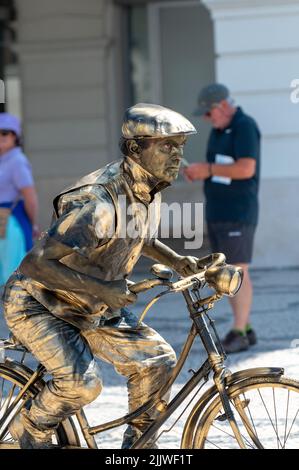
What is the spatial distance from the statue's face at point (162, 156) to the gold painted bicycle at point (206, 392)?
38cm

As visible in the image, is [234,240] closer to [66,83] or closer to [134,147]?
[134,147]

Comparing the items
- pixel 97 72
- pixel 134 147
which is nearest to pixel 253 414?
pixel 134 147

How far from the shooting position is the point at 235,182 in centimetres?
743

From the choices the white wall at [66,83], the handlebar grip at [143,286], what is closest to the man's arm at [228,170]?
the handlebar grip at [143,286]

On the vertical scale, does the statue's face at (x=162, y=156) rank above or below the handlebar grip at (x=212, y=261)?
above

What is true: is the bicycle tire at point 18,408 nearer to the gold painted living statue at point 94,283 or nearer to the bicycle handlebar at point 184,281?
the gold painted living statue at point 94,283

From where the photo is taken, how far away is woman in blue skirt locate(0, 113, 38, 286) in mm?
7555

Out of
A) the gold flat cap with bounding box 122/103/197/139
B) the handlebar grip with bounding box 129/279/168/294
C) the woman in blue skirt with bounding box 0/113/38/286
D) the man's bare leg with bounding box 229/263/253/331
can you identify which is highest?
the woman in blue skirt with bounding box 0/113/38/286

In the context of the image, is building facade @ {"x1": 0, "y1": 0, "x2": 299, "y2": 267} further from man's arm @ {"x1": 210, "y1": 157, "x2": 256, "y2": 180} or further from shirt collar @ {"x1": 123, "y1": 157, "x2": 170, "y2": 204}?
shirt collar @ {"x1": 123, "y1": 157, "x2": 170, "y2": 204}

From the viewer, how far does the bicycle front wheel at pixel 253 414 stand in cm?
393

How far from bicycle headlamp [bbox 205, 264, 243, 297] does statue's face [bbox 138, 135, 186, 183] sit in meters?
0.40

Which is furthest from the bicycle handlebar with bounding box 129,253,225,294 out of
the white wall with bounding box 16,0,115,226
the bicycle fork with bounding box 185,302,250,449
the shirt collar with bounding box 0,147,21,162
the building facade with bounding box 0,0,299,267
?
the white wall with bounding box 16,0,115,226

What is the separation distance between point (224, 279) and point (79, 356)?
1.99 feet

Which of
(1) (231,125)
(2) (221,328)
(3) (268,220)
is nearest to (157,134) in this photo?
(1) (231,125)
